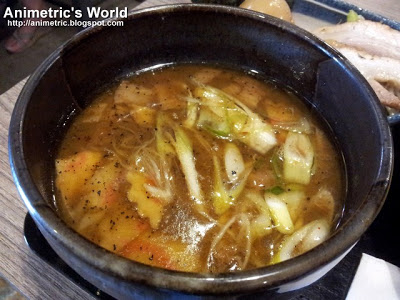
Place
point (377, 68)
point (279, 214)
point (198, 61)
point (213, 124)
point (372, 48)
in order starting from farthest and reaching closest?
point (372, 48) < point (377, 68) < point (198, 61) < point (213, 124) < point (279, 214)

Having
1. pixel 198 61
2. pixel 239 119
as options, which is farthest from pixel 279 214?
pixel 198 61

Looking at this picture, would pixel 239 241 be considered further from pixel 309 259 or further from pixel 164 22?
pixel 164 22

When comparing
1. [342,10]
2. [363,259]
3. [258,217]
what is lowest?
[363,259]

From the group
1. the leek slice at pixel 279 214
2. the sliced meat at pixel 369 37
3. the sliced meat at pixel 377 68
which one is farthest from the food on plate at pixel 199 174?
the sliced meat at pixel 369 37

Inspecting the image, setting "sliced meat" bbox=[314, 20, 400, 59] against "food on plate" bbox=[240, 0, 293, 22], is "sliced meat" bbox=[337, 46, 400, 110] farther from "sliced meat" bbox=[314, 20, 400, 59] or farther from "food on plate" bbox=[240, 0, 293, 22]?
"food on plate" bbox=[240, 0, 293, 22]

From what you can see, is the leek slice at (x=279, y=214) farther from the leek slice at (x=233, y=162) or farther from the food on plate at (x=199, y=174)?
the leek slice at (x=233, y=162)

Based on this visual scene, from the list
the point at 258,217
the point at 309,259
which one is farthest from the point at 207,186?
the point at 309,259

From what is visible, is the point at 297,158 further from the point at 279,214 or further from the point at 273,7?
the point at 273,7

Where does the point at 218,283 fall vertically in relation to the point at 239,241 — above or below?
above
